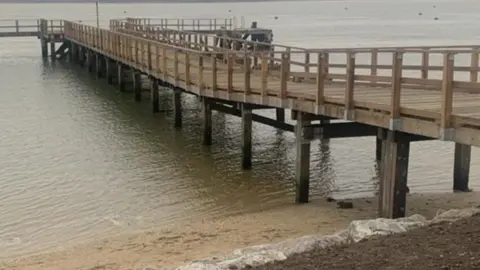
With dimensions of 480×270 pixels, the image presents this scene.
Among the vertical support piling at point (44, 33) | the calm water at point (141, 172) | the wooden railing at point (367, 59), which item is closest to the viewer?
the wooden railing at point (367, 59)

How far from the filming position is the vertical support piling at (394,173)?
37.4 ft

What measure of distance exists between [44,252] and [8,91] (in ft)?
77.6

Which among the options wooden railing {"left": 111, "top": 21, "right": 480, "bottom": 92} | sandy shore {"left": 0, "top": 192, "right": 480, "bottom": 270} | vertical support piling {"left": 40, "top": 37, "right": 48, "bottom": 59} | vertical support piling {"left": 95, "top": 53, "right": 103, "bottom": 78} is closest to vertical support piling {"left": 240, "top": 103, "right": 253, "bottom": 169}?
wooden railing {"left": 111, "top": 21, "right": 480, "bottom": 92}

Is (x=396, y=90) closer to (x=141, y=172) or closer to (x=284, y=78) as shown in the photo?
(x=284, y=78)

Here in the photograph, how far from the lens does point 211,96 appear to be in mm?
17578

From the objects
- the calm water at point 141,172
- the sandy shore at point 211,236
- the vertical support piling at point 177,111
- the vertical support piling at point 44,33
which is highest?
the vertical support piling at point 44,33

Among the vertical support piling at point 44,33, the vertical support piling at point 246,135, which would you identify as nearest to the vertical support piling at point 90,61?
the vertical support piling at point 44,33

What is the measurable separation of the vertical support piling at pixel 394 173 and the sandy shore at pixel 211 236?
893 mm

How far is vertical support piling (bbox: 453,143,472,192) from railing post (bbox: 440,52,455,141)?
4.64m

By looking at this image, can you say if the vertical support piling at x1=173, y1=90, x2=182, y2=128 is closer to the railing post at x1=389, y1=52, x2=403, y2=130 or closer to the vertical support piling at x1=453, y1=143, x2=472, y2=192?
the vertical support piling at x1=453, y1=143, x2=472, y2=192

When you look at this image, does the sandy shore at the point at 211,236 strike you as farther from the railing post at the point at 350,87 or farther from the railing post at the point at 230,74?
the railing post at the point at 230,74

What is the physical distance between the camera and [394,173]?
11.4 m

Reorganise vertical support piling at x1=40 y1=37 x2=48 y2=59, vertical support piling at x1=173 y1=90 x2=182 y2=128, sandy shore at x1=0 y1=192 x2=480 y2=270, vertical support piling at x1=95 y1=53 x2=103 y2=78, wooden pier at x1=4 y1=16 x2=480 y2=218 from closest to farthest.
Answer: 1. wooden pier at x1=4 y1=16 x2=480 y2=218
2. sandy shore at x1=0 y1=192 x2=480 y2=270
3. vertical support piling at x1=173 y1=90 x2=182 y2=128
4. vertical support piling at x1=95 y1=53 x2=103 y2=78
5. vertical support piling at x1=40 y1=37 x2=48 y2=59

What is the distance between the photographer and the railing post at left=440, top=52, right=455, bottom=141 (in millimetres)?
9904
